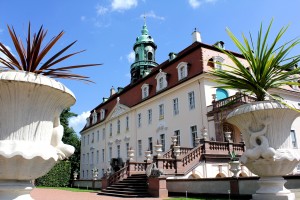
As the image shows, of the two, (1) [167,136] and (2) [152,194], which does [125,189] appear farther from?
(1) [167,136]

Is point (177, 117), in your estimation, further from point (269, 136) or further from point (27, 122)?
Answer: point (27, 122)

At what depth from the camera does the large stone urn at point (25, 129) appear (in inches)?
159

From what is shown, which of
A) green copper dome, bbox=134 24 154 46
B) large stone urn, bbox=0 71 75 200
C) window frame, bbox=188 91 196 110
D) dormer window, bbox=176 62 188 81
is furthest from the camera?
green copper dome, bbox=134 24 154 46

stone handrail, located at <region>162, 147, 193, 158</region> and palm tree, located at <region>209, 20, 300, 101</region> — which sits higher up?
palm tree, located at <region>209, 20, 300, 101</region>

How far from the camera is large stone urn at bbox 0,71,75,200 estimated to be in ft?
13.3

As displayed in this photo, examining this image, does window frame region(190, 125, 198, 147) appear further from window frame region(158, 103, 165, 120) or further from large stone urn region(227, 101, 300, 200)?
large stone urn region(227, 101, 300, 200)

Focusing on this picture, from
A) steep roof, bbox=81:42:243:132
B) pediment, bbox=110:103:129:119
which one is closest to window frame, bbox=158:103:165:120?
steep roof, bbox=81:42:243:132

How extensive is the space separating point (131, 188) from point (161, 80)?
529 inches

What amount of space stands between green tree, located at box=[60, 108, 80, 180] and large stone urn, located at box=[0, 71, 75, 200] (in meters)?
33.7

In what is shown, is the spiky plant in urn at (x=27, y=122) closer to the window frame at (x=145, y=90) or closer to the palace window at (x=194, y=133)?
the palace window at (x=194, y=133)

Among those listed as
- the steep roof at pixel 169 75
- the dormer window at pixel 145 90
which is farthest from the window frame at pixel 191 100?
the dormer window at pixel 145 90

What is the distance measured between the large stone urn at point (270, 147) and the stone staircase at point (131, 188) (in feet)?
31.1

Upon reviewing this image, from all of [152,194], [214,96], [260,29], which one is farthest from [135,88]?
[260,29]

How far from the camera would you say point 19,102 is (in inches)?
171
